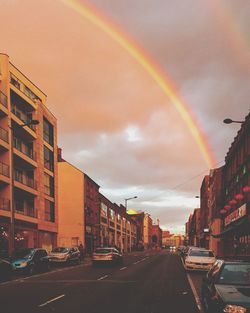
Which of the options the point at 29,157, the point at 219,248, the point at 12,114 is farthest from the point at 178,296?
the point at 219,248

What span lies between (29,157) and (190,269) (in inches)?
1011

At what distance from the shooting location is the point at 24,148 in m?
50.4

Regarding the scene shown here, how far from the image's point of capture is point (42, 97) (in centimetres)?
5759

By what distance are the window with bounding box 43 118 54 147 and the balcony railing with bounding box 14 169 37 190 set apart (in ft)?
23.2

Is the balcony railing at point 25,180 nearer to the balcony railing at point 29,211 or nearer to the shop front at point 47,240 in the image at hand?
the balcony railing at point 29,211

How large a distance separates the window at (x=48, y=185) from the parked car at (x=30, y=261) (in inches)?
965

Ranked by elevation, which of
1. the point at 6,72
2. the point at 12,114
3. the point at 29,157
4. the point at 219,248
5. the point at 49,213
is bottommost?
the point at 219,248

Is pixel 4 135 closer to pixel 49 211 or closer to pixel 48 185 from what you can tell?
pixel 48 185

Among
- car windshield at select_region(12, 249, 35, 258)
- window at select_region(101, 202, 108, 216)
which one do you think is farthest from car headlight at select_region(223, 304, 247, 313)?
window at select_region(101, 202, 108, 216)

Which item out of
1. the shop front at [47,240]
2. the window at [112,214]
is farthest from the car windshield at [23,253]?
the window at [112,214]

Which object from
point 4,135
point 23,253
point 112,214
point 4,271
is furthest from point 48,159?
point 112,214

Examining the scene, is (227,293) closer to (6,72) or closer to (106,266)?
(106,266)

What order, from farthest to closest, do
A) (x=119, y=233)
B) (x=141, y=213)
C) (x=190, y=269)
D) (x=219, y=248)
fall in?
1. (x=141, y=213)
2. (x=119, y=233)
3. (x=219, y=248)
4. (x=190, y=269)

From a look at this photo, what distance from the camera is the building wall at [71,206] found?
70.6 metres
